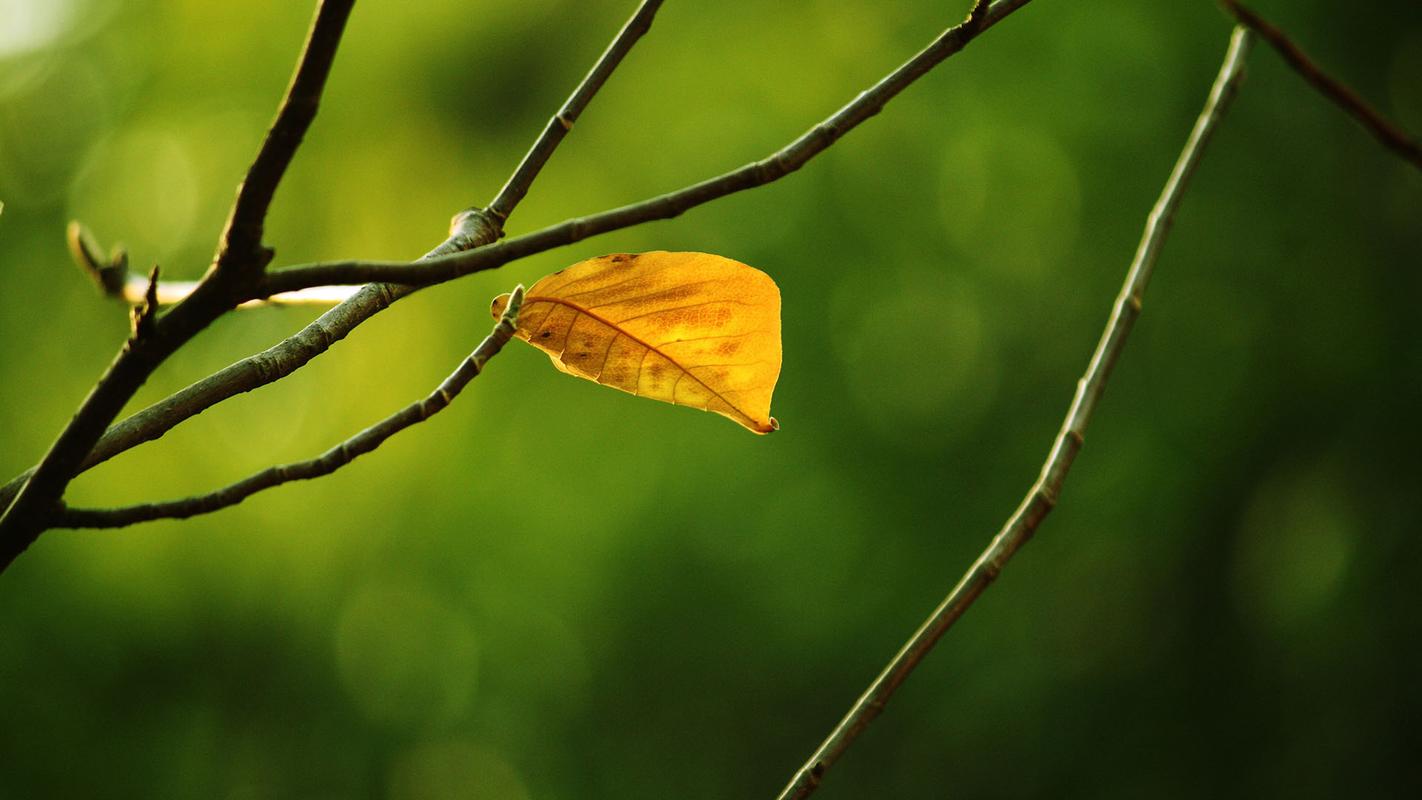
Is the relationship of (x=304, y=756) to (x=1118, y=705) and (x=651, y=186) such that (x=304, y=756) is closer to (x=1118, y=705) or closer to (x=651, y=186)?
(x=651, y=186)

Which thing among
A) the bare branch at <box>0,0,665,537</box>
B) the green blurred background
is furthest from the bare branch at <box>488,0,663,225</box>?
the green blurred background

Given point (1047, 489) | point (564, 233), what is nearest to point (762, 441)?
point (1047, 489)

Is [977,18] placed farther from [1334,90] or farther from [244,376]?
[244,376]

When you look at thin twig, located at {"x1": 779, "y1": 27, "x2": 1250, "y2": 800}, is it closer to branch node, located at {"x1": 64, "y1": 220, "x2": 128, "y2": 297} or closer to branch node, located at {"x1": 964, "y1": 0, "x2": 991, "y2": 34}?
branch node, located at {"x1": 964, "y1": 0, "x2": 991, "y2": 34}

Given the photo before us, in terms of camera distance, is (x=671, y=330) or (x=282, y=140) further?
(x=671, y=330)

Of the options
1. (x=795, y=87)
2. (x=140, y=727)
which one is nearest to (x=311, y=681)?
(x=140, y=727)

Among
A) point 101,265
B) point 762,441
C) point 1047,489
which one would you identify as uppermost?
point 101,265
